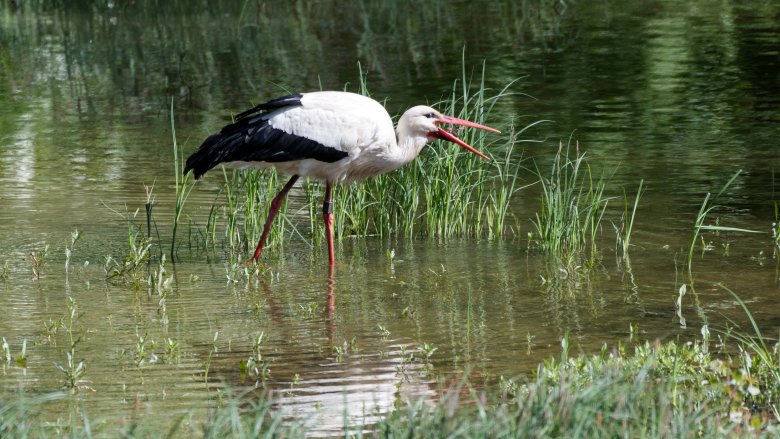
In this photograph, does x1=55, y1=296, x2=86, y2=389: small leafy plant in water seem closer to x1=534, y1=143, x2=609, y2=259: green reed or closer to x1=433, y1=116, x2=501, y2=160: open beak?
x1=433, y1=116, x2=501, y2=160: open beak

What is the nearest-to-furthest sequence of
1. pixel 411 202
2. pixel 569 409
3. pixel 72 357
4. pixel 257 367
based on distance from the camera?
1. pixel 569 409
2. pixel 72 357
3. pixel 257 367
4. pixel 411 202

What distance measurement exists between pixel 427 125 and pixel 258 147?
3.83 feet

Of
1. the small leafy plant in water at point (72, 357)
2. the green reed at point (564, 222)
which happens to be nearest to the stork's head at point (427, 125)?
the green reed at point (564, 222)

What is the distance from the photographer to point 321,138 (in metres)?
8.64

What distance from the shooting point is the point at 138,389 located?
5.83 m

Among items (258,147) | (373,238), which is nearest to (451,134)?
(373,238)

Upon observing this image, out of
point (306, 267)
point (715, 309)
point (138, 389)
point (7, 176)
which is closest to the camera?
point (138, 389)

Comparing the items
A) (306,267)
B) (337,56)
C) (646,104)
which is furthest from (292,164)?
(337,56)

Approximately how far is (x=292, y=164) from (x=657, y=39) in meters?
12.2

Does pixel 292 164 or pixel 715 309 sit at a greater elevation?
pixel 292 164

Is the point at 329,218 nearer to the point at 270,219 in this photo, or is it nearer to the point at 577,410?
the point at 270,219

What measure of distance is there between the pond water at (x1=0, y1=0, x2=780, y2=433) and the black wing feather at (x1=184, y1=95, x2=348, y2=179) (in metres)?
0.71

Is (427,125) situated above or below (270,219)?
above

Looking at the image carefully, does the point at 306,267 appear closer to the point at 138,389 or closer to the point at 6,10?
the point at 138,389
